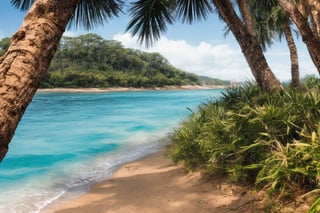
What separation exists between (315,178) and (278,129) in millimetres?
755

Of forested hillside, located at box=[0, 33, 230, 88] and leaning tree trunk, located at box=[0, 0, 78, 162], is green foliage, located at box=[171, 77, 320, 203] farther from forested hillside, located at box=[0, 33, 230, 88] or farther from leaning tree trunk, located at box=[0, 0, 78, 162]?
forested hillside, located at box=[0, 33, 230, 88]

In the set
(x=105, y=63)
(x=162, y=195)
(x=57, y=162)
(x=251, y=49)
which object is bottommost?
(x=57, y=162)

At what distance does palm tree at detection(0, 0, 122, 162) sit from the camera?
1204 millimetres

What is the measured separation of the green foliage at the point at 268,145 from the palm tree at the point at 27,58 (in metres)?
2.03

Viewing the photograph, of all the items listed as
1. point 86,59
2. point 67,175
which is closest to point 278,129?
point 67,175

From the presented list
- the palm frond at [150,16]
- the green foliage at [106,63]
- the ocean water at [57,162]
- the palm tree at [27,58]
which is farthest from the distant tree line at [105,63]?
the palm tree at [27,58]

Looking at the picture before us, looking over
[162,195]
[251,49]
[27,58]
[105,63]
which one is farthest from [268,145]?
[105,63]

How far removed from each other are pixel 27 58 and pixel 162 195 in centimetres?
271

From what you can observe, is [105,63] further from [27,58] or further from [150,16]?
[27,58]

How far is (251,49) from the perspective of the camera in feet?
15.8

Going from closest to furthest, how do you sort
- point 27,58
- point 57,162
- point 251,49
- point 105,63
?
point 27,58 < point 251,49 < point 57,162 < point 105,63

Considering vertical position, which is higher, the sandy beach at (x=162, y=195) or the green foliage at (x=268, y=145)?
the green foliage at (x=268, y=145)

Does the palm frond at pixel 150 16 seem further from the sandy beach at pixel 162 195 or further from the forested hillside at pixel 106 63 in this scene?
the forested hillside at pixel 106 63

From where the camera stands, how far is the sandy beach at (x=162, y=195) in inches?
119
